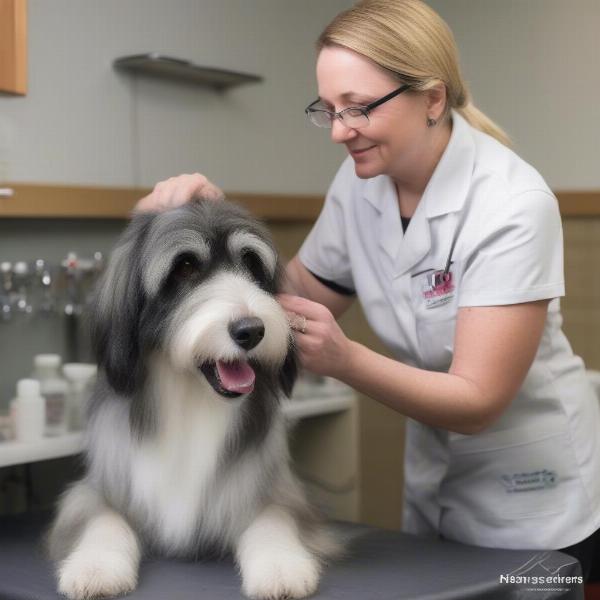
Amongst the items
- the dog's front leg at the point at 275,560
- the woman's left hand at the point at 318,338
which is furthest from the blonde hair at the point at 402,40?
the dog's front leg at the point at 275,560

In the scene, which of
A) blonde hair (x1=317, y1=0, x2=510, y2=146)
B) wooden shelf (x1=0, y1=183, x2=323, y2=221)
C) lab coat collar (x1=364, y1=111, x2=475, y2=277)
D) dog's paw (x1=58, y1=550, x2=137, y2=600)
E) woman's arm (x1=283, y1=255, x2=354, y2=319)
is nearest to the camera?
dog's paw (x1=58, y1=550, x2=137, y2=600)

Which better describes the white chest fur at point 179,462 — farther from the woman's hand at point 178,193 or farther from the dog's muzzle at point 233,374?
the woman's hand at point 178,193

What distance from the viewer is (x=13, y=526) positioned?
6.73 feet

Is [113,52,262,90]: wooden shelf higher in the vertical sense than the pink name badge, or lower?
higher

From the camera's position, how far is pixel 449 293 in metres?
1.82

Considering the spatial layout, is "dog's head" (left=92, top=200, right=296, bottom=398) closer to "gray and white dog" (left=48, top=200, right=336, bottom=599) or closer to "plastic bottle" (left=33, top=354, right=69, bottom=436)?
"gray and white dog" (left=48, top=200, right=336, bottom=599)

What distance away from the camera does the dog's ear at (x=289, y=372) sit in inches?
66.6

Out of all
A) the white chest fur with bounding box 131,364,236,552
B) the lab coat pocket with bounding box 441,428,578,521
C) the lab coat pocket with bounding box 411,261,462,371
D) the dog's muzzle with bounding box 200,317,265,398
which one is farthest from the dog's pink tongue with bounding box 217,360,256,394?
the lab coat pocket with bounding box 441,428,578,521

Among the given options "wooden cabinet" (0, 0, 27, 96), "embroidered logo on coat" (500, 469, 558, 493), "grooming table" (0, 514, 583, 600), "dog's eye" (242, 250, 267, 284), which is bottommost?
"grooming table" (0, 514, 583, 600)

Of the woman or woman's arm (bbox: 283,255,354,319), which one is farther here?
woman's arm (bbox: 283,255,354,319)

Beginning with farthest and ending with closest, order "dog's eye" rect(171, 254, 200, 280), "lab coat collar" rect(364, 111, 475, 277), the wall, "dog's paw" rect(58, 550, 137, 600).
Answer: the wall < "lab coat collar" rect(364, 111, 475, 277) < "dog's eye" rect(171, 254, 200, 280) < "dog's paw" rect(58, 550, 137, 600)

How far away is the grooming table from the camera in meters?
1.55

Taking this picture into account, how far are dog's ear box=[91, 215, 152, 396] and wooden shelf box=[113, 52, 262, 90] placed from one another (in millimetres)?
1361

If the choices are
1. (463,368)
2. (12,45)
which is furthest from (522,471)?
(12,45)
